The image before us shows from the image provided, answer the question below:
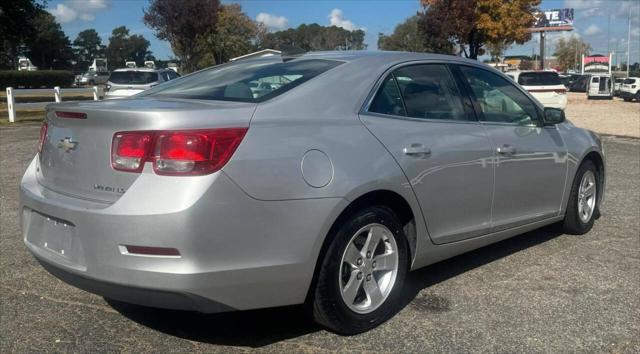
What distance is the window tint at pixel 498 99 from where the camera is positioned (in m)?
4.48

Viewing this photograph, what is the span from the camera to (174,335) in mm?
3531

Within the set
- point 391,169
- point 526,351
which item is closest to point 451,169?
point 391,169

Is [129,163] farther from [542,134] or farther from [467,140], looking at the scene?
[542,134]

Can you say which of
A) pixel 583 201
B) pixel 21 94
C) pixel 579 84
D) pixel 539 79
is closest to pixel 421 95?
pixel 583 201

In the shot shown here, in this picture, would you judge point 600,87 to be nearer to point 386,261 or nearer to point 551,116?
point 551,116

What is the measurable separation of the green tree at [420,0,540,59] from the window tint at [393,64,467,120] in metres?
27.8

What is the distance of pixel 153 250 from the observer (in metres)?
2.81

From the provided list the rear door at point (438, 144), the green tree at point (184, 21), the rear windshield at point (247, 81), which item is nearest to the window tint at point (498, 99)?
the rear door at point (438, 144)

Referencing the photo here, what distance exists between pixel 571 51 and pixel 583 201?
113958 mm

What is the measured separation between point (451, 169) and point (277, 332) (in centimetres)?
145

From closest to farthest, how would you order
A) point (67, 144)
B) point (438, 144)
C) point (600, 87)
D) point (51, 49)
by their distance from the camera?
point (67, 144), point (438, 144), point (600, 87), point (51, 49)

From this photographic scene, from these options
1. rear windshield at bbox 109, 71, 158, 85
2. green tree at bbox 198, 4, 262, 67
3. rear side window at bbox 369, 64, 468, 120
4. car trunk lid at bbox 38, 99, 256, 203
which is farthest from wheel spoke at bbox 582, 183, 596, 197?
green tree at bbox 198, 4, 262, 67

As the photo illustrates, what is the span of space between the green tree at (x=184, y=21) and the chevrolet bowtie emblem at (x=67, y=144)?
3818 cm

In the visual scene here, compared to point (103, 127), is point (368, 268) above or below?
below
